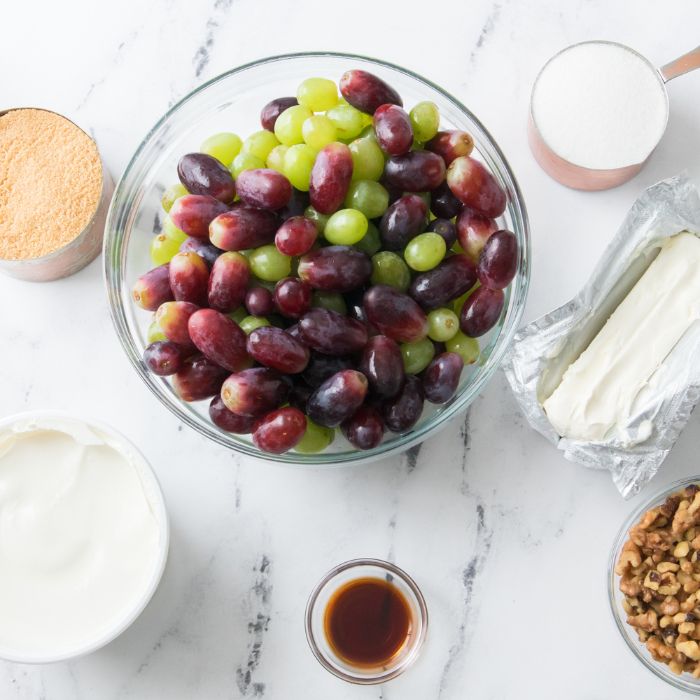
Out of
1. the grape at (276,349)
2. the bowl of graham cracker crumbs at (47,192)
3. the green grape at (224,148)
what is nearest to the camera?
the grape at (276,349)

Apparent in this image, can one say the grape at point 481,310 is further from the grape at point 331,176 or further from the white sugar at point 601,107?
the white sugar at point 601,107

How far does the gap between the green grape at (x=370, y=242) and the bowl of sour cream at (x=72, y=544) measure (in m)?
0.37

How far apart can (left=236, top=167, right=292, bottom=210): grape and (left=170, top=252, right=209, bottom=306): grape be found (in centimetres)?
8

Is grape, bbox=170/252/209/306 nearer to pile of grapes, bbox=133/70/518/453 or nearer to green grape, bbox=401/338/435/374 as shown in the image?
pile of grapes, bbox=133/70/518/453

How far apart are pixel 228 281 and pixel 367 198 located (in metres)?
0.16

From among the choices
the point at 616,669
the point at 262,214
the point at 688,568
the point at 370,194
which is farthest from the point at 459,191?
the point at 616,669

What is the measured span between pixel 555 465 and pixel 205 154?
54 centimetres

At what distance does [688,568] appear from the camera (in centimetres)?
101

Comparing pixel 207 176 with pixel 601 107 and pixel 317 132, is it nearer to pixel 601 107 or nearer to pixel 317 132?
pixel 317 132

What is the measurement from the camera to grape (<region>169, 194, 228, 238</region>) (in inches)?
34.6

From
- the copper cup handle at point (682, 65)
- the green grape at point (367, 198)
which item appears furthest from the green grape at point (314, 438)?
the copper cup handle at point (682, 65)

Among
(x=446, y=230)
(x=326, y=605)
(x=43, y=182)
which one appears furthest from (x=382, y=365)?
(x=43, y=182)

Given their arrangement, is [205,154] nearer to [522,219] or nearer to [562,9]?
[522,219]

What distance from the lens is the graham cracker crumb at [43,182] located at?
1.05 meters
